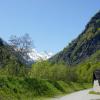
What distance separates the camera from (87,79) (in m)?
196

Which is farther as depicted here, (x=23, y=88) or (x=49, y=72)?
(x=49, y=72)

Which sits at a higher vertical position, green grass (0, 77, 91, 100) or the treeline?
the treeline

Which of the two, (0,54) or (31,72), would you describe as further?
(31,72)

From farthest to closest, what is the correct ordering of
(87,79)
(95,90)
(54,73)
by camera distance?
(87,79) < (54,73) < (95,90)

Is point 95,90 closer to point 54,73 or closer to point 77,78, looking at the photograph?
point 54,73

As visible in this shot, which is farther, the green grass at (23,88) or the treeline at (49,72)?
the treeline at (49,72)

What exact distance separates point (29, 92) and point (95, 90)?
32.1 m

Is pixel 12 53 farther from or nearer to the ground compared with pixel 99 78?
farther from the ground

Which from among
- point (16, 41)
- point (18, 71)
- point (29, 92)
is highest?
point (16, 41)

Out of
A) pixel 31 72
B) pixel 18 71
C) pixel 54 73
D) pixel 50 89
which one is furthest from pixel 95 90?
pixel 54 73

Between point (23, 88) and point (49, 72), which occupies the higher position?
point (49, 72)

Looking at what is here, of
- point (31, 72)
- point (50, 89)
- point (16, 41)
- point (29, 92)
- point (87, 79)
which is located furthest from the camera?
point (87, 79)

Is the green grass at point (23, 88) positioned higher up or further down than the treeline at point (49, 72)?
further down

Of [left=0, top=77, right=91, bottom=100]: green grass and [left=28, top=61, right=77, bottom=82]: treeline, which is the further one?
[left=28, top=61, right=77, bottom=82]: treeline
